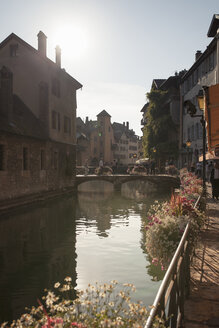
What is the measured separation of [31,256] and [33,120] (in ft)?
50.8

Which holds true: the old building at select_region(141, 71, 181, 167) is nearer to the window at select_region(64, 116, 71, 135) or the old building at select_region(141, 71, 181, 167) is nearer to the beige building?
the window at select_region(64, 116, 71, 135)

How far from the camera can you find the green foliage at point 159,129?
41812 mm

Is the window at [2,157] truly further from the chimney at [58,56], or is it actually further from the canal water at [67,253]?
the chimney at [58,56]

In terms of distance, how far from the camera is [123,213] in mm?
20969

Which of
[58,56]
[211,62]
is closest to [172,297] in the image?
[211,62]

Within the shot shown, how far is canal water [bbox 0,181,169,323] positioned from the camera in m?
8.39

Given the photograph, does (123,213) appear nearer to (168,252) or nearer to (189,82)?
(168,252)

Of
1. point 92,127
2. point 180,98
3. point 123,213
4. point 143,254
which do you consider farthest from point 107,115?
point 143,254

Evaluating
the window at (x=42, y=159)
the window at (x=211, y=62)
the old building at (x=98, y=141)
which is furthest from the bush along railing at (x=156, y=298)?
the old building at (x=98, y=141)

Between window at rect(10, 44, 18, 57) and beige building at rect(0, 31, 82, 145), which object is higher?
window at rect(10, 44, 18, 57)

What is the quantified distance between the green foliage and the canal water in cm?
2184

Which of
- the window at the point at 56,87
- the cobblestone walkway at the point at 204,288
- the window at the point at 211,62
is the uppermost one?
the window at the point at 211,62

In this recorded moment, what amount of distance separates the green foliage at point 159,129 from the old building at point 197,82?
283cm

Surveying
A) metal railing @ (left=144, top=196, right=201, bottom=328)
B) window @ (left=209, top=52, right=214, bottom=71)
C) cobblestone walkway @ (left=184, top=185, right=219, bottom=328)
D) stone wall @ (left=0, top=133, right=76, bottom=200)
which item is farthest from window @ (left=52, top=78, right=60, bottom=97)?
metal railing @ (left=144, top=196, right=201, bottom=328)
